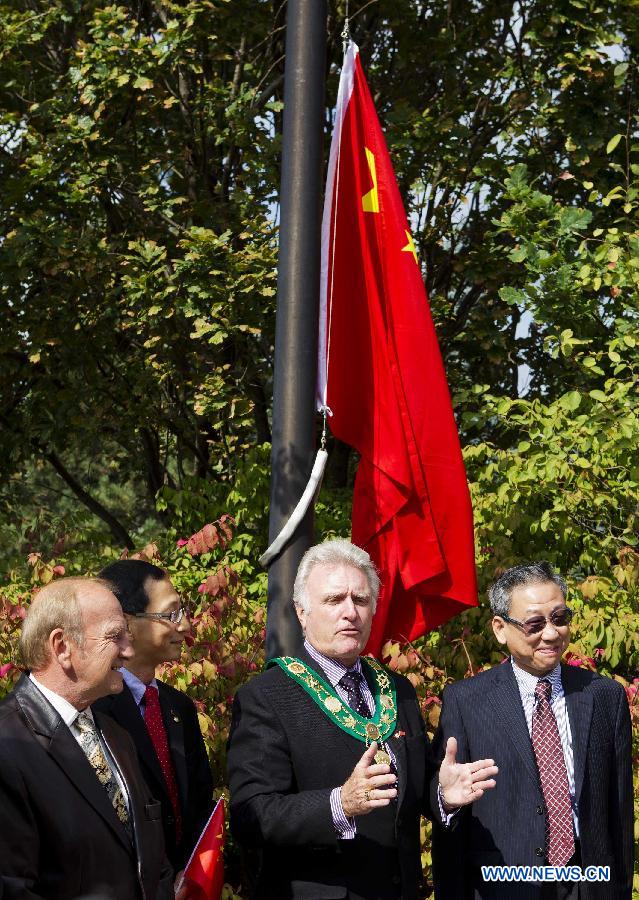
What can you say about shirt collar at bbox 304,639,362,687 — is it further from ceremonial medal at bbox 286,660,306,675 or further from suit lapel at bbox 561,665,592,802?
suit lapel at bbox 561,665,592,802

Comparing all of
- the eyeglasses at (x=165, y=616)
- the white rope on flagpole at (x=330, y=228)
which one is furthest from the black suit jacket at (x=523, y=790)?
the white rope on flagpole at (x=330, y=228)

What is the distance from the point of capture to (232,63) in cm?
1030

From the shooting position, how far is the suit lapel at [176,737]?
3.66 metres

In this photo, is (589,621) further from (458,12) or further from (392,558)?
(458,12)

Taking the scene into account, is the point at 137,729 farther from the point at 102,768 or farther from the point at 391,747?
the point at 391,747

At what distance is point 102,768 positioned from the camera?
2934mm

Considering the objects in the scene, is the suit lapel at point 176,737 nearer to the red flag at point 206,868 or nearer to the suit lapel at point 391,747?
the red flag at point 206,868

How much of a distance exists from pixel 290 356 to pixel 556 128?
5.92 m

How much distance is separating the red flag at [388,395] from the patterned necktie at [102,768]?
2.11 metres

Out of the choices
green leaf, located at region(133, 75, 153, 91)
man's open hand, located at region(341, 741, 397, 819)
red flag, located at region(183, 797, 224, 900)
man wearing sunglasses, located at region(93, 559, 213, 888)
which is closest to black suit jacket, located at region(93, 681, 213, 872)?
man wearing sunglasses, located at region(93, 559, 213, 888)

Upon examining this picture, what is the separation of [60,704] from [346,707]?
37.1 inches

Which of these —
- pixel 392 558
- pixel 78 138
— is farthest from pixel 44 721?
pixel 78 138

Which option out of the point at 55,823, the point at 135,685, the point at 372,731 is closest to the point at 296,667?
the point at 372,731

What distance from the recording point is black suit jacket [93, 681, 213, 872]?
353 centimetres
